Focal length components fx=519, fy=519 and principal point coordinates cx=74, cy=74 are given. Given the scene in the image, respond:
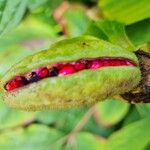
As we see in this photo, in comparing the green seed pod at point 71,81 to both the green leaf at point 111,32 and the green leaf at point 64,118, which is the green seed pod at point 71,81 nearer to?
the green leaf at point 111,32

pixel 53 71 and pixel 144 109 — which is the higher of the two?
pixel 53 71

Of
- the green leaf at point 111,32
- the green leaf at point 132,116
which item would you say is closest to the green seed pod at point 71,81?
the green leaf at point 111,32

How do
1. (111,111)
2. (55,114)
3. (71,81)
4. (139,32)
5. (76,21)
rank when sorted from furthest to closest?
(55,114) < (111,111) < (76,21) < (139,32) < (71,81)

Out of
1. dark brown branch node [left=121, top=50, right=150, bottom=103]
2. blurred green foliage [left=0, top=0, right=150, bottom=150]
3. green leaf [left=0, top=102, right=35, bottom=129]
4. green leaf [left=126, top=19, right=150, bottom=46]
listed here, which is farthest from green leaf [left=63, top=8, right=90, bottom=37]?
dark brown branch node [left=121, top=50, right=150, bottom=103]

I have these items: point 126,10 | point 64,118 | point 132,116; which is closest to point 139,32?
point 126,10

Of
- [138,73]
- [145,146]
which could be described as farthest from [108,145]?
[138,73]

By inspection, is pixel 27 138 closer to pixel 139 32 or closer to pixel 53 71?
pixel 139 32

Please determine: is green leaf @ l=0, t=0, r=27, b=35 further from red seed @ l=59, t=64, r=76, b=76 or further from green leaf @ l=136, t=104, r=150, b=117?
green leaf @ l=136, t=104, r=150, b=117

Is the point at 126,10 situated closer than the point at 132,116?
Yes
